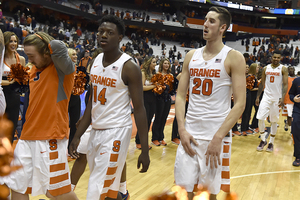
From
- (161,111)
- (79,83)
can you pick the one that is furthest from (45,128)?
(161,111)

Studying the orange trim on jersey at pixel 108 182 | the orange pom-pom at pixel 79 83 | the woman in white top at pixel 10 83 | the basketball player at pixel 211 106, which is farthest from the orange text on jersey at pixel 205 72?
the woman in white top at pixel 10 83

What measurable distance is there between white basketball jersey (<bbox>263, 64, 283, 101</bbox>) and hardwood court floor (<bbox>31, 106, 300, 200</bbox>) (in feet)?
4.20

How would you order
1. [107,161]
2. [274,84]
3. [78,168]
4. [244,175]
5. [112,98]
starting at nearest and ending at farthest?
[107,161], [112,98], [78,168], [244,175], [274,84]

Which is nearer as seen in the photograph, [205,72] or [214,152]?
[214,152]

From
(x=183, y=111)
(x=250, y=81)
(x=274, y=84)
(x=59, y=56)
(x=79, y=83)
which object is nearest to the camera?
(x=59, y=56)

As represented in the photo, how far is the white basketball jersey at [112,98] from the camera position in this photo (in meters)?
2.45

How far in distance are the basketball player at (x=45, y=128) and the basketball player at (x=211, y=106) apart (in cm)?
100

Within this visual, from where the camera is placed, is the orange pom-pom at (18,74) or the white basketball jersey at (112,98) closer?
the white basketball jersey at (112,98)

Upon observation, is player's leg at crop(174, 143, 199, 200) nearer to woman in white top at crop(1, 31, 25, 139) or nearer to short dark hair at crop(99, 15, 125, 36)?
short dark hair at crop(99, 15, 125, 36)

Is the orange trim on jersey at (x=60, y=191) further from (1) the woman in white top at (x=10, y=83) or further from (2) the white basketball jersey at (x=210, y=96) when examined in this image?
(1) the woman in white top at (x=10, y=83)

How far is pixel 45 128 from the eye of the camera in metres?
2.33

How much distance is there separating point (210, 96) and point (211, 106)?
0.08 m

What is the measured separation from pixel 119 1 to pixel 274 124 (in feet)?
107

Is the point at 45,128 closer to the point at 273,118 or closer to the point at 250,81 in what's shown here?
the point at 273,118
